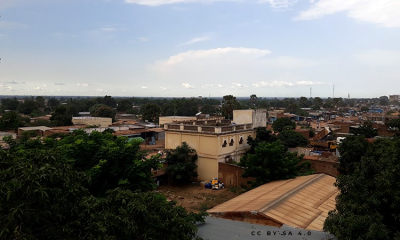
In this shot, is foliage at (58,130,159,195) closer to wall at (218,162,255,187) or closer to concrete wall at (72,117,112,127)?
wall at (218,162,255,187)

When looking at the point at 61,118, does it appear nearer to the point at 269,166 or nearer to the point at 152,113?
the point at 152,113

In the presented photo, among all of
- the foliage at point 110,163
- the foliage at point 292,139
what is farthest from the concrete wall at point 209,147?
the foliage at point 110,163

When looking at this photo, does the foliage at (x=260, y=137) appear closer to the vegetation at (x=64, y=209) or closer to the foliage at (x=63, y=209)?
the vegetation at (x=64, y=209)

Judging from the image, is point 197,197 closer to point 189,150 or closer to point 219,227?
point 189,150

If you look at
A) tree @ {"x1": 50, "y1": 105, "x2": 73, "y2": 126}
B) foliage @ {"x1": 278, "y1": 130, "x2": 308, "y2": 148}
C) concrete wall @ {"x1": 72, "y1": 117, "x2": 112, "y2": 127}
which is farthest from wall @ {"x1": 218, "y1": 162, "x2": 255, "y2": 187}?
tree @ {"x1": 50, "y1": 105, "x2": 73, "y2": 126}

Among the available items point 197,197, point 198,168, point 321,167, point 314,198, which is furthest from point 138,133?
point 314,198
